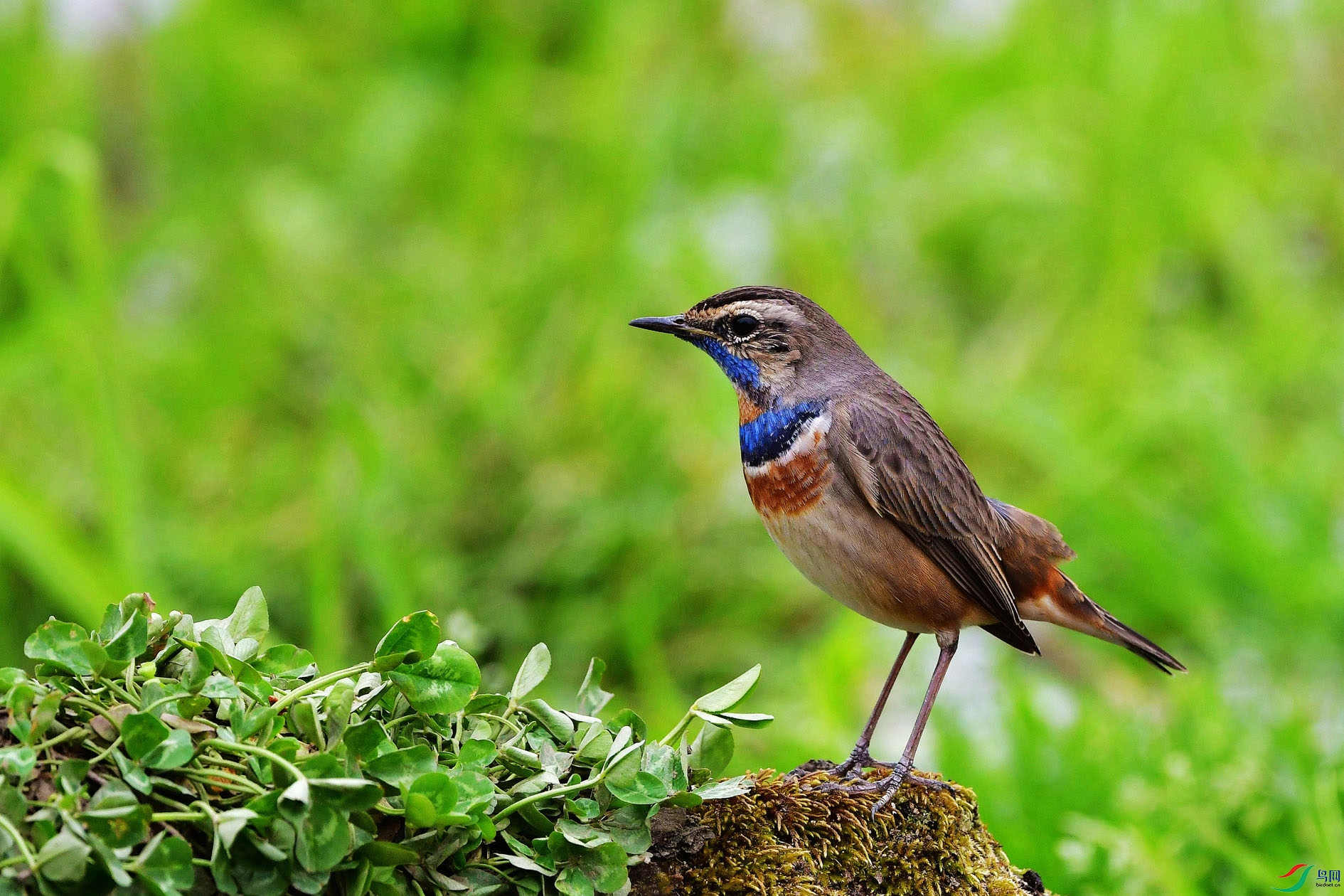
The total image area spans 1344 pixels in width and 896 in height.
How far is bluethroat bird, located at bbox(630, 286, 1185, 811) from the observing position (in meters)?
2.82

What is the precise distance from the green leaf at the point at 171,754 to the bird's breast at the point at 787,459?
143cm

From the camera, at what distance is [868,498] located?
2.85m

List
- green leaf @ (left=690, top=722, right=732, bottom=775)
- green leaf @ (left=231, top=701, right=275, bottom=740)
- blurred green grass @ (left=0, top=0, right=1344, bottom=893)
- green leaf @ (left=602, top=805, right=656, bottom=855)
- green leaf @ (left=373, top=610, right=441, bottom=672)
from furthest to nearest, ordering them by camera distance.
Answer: blurred green grass @ (left=0, top=0, right=1344, bottom=893)
green leaf @ (left=690, top=722, right=732, bottom=775)
green leaf @ (left=602, top=805, right=656, bottom=855)
green leaf @ (left=373, top=610, right=441, bottom=672)
green leaf @ (left=231, top=701, right=275, bottom=740)

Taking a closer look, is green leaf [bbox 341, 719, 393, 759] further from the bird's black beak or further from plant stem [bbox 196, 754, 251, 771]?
the bird's black beak

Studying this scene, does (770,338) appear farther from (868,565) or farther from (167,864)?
(167,864)

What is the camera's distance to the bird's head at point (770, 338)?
9.77 ft

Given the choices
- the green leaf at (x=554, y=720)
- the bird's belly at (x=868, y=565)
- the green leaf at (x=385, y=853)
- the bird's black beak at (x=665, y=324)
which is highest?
the bird's black beak at (x=665, y=324)

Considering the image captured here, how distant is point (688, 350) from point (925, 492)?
4.23 meters

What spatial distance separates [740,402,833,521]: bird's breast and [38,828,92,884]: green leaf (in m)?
1.59

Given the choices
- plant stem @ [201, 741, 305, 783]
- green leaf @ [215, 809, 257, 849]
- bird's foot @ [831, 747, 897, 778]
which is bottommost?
green leaf @ [215, 809, 257, 849]

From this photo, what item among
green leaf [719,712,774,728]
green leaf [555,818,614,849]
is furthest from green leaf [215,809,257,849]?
green leaf [719,712,774,728]

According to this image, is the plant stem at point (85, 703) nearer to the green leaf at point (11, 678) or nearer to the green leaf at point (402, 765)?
the green leaf at point (11, 678)

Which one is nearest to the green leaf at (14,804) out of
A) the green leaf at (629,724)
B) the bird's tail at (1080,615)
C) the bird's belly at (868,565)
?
the green leaf at (629,724)

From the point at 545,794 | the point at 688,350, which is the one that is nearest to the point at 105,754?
the point at 545,794
